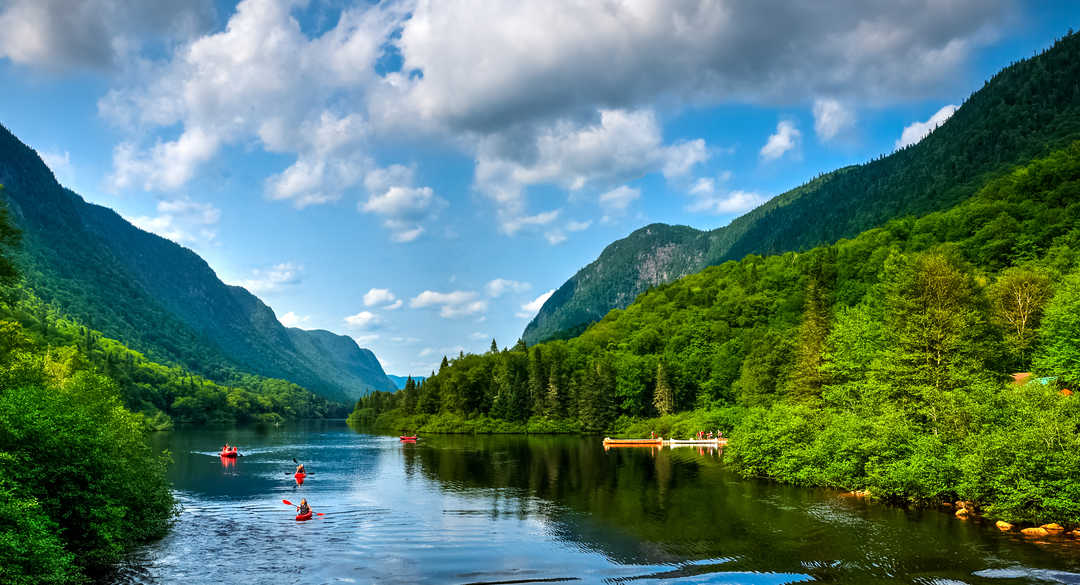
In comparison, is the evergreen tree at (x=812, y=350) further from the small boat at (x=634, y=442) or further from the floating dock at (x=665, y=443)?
the small boat at (x=634, y=442)

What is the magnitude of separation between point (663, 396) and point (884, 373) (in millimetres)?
82947

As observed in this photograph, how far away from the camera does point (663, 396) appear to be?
131000 mm

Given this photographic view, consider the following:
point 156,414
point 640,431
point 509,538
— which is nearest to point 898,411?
point 509,538

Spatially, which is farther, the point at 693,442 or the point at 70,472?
the point at 693,442

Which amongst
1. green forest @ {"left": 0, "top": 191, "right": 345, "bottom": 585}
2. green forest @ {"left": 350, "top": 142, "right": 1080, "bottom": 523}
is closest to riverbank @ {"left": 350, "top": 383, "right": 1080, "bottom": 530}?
green forest @ {"left": 350, "top": 142, "right": 1080, "bottom": 523}

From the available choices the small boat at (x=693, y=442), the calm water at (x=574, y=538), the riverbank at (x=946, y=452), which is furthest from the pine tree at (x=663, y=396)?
the calm water at (x=574, y=538)

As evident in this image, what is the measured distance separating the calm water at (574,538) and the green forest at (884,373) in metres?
3.24

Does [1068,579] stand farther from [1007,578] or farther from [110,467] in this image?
[110,467]

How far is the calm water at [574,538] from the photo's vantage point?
25.4 m

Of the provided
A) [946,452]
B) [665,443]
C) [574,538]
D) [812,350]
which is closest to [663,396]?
[665,443]

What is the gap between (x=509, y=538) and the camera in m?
33.0

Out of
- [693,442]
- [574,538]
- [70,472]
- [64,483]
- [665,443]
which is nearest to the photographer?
[64,483]

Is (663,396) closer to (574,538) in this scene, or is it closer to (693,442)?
(693,442)

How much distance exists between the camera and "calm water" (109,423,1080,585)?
25.4 meters
